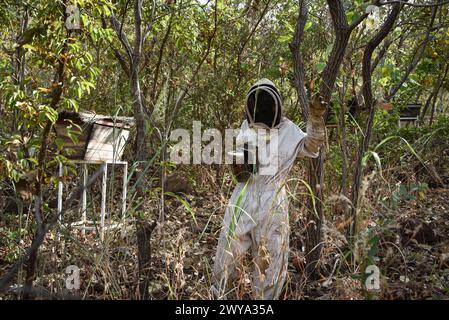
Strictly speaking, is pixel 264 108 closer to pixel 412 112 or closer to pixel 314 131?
pixel 314 131

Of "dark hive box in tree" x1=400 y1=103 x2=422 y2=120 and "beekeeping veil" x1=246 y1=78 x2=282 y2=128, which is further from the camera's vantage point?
"dark hive box in tree" x1=400 y1=103 x2=422 y2=120

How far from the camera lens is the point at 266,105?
11.4 feet

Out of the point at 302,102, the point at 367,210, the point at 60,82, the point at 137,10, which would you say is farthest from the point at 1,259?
the point at 367,210

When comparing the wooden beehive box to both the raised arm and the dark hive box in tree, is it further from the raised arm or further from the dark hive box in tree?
the dark hive box in tree

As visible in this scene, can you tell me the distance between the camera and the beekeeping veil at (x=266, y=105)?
11.3ft

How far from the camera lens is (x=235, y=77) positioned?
300 inches

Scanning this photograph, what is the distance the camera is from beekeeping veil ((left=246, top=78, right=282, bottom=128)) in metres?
3.43

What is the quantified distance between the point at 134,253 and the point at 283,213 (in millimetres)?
1396

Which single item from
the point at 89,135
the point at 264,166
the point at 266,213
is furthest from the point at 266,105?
the point at 89,135

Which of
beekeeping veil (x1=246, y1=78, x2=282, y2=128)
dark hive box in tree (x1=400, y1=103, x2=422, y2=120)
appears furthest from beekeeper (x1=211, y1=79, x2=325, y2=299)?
dark hive box in tree (x1=400, y1=103, x2=422, y2=120)

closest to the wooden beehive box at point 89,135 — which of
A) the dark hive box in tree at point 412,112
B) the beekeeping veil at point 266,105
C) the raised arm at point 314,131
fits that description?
the beekeeping veil at point 266,105

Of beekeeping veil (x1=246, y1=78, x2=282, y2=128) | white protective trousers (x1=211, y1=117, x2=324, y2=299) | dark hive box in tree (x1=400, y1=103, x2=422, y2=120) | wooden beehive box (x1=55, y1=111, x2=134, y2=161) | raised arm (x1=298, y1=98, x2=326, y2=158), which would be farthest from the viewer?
dark hive box in tree (x1=400, y1=103, x2=422, y2=120)

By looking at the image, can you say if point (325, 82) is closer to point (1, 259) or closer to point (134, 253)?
point (134, 253)
